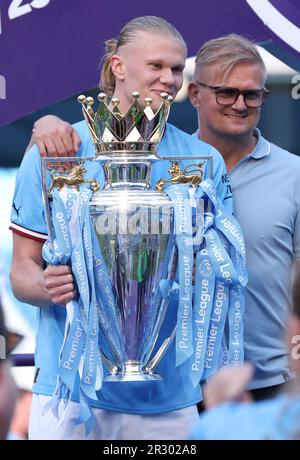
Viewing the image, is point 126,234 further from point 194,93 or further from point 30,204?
point 194,93

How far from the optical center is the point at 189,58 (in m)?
2.56

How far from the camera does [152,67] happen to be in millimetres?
2346

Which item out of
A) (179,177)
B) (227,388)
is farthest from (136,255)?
(227,388)

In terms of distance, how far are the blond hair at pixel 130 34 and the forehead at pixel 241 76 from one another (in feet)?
0.54

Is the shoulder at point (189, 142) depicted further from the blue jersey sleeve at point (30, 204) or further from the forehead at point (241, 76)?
the blue jersey sleeve at point (30, 204)

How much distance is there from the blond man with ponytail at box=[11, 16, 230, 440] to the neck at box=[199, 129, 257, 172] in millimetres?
165

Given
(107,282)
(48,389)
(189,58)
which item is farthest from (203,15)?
(48,389)

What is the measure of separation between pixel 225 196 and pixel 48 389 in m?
0.53

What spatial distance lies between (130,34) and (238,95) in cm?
30

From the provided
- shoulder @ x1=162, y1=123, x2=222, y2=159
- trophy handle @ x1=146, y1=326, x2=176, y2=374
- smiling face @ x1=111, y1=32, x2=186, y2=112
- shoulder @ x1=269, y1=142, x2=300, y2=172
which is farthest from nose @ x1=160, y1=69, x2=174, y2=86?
trophy handle @ x1=146, y1=326, x2=176, y2=374

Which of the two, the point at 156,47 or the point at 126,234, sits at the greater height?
the point at 156,47

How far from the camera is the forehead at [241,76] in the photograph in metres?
2.54

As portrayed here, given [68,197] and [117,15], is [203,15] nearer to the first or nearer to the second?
[117,15]

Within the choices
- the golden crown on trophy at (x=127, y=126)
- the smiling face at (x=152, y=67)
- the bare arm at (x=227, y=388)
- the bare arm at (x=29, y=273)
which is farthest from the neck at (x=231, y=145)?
the bare arm at (x=227, y=388)
